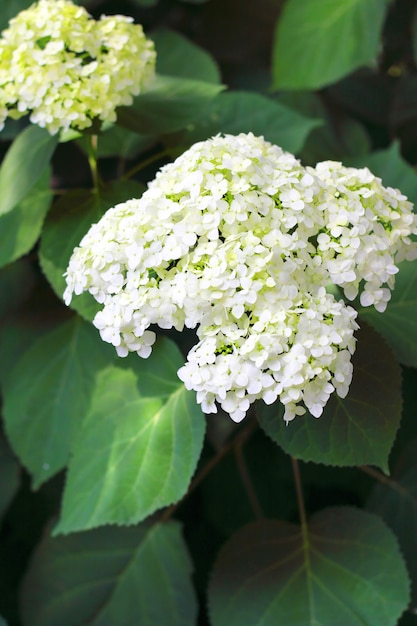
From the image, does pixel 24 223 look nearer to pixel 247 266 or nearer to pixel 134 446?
pixel 134 446

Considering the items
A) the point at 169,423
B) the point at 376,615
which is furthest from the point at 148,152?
the point at 376,615

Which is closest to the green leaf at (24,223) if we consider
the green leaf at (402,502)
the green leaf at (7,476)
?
the green leaf at (7,476)

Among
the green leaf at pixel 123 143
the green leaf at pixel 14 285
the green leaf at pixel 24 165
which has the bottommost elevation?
the green leaf at pixel 14 285

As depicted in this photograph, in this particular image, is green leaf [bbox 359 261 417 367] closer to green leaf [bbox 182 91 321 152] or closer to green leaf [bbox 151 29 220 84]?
green leaf [bbox 182 91 321 152]

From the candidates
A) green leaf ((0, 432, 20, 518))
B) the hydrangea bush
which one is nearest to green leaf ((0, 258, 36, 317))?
the hydrangea bush

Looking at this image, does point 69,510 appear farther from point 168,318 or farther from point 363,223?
point 363,223

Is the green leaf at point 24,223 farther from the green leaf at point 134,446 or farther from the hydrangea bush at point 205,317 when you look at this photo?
the green leaf at point 134,446
